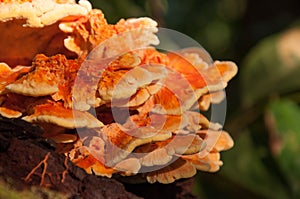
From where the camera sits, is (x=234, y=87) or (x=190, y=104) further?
(x=234, y=87)

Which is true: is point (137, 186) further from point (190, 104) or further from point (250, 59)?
point (250, 59)

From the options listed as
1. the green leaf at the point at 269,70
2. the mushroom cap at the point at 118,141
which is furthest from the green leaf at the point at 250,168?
the mushroom cap at the point at 118,141

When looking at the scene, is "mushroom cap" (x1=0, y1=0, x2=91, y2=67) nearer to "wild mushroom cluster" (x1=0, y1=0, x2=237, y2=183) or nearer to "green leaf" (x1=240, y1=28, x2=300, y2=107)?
"wild mushroom cluster" (x1=0, y1=0, x2=237, y2=183)

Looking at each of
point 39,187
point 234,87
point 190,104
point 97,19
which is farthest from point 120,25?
point 234,87

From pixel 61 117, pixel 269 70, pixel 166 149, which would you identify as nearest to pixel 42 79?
pixel 61 117

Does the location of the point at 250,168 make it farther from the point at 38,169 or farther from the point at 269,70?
the point at 38,169
